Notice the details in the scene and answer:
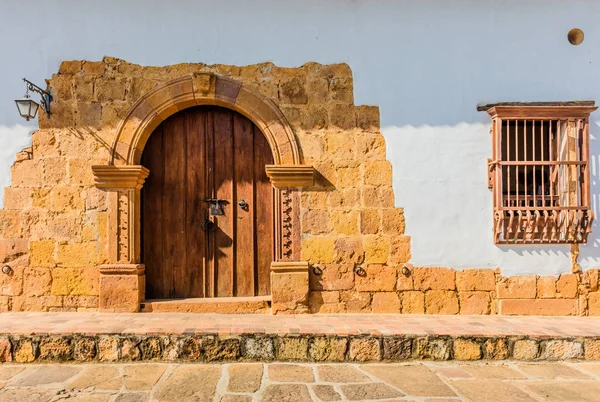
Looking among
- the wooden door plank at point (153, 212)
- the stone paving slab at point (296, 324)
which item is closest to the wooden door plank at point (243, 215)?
the stone paving slab at point (296, 324)

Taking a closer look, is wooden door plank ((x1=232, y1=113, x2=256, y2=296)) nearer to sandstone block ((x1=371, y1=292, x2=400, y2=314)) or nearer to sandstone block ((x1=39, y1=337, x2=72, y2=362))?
sandstone block ((x1=371, y1=292, x2=400, y2=314))

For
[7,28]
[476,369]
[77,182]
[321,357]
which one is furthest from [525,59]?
[7,28]

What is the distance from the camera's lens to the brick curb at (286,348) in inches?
137

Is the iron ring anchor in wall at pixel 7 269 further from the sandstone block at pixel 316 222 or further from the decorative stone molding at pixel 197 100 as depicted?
the sandstone block at pixel 316 222

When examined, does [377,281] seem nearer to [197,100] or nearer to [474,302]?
[474,302]

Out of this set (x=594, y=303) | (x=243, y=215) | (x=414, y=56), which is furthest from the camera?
(x=243, y=215)

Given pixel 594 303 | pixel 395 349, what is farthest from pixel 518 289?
pixel 395 349

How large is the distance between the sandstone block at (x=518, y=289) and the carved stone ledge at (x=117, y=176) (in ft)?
13.3

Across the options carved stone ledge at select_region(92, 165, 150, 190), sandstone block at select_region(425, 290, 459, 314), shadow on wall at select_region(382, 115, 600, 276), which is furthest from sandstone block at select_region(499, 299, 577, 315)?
carved stone ledge at select_region(92, 165, 150, 190)

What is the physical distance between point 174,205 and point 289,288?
5.26ft

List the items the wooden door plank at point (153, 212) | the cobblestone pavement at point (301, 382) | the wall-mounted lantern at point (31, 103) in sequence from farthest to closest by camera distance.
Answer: the wooden door plank at point (153, 212) < the wall-mounted lantern at point (31, 103) < the cobblestone pavement at point (301, 382)

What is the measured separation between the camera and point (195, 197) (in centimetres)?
477

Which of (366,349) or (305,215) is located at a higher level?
(305,215)

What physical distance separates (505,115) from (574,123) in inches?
29.4
